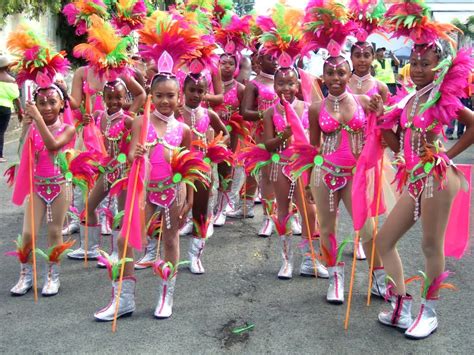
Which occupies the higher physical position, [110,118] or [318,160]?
[318,160]

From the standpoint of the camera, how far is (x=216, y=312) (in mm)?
4566

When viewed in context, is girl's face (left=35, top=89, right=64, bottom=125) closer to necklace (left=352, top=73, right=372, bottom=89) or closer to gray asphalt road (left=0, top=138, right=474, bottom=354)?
gray asphalt road (left=0, top=138, right=474, bottom=354)

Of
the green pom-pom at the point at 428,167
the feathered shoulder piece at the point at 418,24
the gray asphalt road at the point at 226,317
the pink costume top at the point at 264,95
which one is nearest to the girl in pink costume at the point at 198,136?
the gray asphalt road at the point at 226,317

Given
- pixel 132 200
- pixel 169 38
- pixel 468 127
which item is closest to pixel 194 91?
pixel 169 38

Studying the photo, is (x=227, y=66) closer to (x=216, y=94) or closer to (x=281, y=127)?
(x=216, y=94)

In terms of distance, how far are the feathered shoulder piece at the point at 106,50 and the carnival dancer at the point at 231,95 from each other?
5.91 ft

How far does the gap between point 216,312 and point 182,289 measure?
0.62 meters

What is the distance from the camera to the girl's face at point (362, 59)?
6252mm

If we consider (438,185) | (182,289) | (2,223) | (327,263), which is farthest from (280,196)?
(2,223)

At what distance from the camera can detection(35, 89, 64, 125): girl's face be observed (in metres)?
4.76

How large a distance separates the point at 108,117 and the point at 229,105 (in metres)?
2.01

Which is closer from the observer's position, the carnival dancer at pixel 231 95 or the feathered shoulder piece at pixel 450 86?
the feathered shoulder piece at pixel 450 86

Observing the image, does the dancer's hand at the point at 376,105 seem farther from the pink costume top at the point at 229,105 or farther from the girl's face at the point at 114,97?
the pink costume top at the point at 229,105

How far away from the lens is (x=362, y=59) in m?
6.27
